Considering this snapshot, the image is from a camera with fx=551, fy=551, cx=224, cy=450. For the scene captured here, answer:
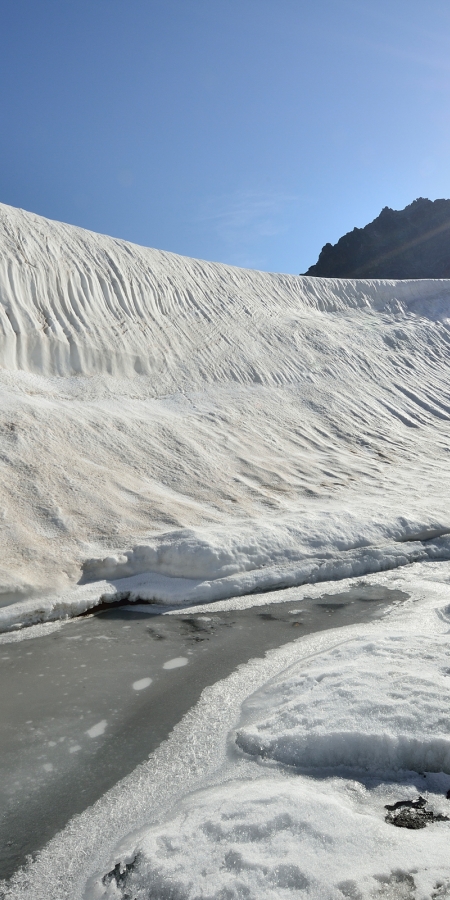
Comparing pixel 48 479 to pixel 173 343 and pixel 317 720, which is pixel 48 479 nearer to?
pixel 317 720

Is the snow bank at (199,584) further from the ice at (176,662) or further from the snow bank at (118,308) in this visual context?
the snow bank at (118,308)

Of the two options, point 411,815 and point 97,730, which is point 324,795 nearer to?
point 411,815

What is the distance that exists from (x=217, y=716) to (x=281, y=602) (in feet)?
5.75

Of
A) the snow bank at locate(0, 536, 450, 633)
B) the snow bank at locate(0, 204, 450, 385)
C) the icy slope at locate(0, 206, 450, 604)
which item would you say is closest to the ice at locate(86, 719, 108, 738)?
the snow bank at locate(0, 536, 450, 633)

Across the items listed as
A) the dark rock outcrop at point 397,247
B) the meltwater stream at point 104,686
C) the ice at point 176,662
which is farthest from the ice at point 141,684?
the dark rock outcrop at point 397,247

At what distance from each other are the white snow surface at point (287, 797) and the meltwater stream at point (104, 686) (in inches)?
4.8

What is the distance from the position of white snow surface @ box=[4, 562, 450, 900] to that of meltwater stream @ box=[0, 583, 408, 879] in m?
0.12

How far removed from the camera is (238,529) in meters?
5.09

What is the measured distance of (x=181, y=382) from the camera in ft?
28.8

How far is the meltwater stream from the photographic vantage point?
2.09 m

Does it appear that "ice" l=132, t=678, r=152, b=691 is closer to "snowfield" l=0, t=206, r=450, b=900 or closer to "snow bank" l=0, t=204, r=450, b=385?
"snowfield" l=0, t=206, r=450, b=900

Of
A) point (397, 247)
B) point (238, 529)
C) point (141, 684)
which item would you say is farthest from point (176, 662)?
point (397, 247)

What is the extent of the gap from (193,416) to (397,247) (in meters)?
35.4

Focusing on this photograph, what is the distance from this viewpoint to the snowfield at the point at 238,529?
1729mm
